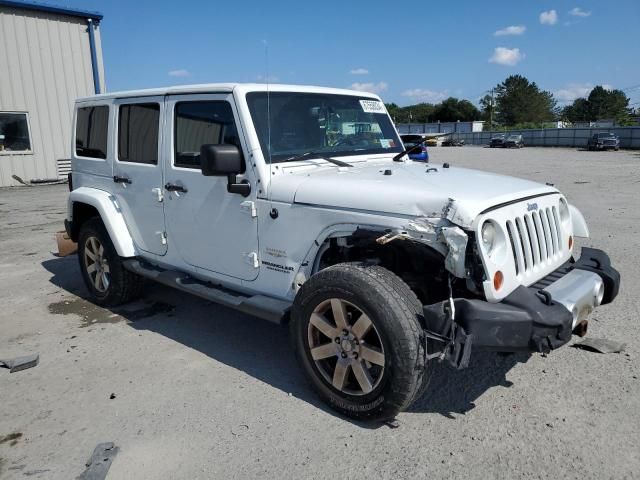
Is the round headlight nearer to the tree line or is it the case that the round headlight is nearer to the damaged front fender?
the damaged front fender

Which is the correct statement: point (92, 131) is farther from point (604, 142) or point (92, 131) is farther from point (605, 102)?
point (605, 102)

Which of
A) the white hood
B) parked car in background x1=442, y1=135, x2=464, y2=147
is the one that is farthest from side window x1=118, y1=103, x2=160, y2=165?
parked car in background x1=442, y1=135, x2=464, y2=147

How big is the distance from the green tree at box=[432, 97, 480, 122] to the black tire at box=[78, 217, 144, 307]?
4134 inches

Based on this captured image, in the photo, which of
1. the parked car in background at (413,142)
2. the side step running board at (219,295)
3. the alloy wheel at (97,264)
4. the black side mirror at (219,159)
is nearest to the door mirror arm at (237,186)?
the black side mirror at (219,159)

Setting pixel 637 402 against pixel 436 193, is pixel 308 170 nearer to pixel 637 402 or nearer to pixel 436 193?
pixel 436 193

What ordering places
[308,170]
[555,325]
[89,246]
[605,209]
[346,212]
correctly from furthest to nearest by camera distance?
[605,209], [89,246], [308,170], [346,212], [555,325]

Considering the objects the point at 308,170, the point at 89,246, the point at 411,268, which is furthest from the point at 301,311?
the point at 89,246

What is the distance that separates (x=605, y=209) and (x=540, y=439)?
870cm

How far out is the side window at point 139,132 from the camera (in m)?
4.44

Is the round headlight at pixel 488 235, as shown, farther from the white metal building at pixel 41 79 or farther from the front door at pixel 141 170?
the white metal building at pixel 41 79

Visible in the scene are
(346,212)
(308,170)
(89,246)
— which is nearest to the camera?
(346,212)

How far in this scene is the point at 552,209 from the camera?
11.6 ft

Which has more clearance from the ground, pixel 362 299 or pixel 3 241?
pixel 362 299

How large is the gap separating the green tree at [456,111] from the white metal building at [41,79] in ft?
310
